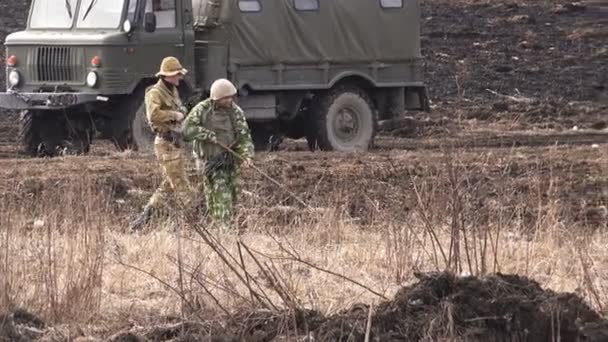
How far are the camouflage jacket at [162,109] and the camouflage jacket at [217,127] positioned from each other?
0.48 metres

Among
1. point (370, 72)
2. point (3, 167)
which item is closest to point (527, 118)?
point (370, 72)

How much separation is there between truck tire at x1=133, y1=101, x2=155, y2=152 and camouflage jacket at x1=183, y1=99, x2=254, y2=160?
19.6 ft

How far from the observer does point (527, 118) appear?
26172 millimetres

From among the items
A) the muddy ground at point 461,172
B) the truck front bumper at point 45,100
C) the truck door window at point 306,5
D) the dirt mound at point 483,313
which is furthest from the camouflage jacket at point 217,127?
the truck door window at point 306,5

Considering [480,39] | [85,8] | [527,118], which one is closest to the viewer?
[85,8]

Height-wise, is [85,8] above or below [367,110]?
above

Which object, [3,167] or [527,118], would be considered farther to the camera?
[527,118]

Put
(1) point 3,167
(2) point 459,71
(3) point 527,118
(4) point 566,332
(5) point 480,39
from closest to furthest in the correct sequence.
A: (4) point 566,332, (1) point 3,167, (3) point 527,118, (2) point 459,71, (5) point 480,39

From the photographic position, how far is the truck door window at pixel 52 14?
808 inches

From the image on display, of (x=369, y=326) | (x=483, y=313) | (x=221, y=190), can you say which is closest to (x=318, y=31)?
(x=221, y=190)

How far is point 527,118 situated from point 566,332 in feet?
57.6

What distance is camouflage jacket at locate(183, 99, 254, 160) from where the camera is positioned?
13.8 m

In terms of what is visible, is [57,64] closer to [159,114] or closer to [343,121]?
[343,121]

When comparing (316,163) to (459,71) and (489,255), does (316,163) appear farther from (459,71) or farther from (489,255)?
(459,71)
